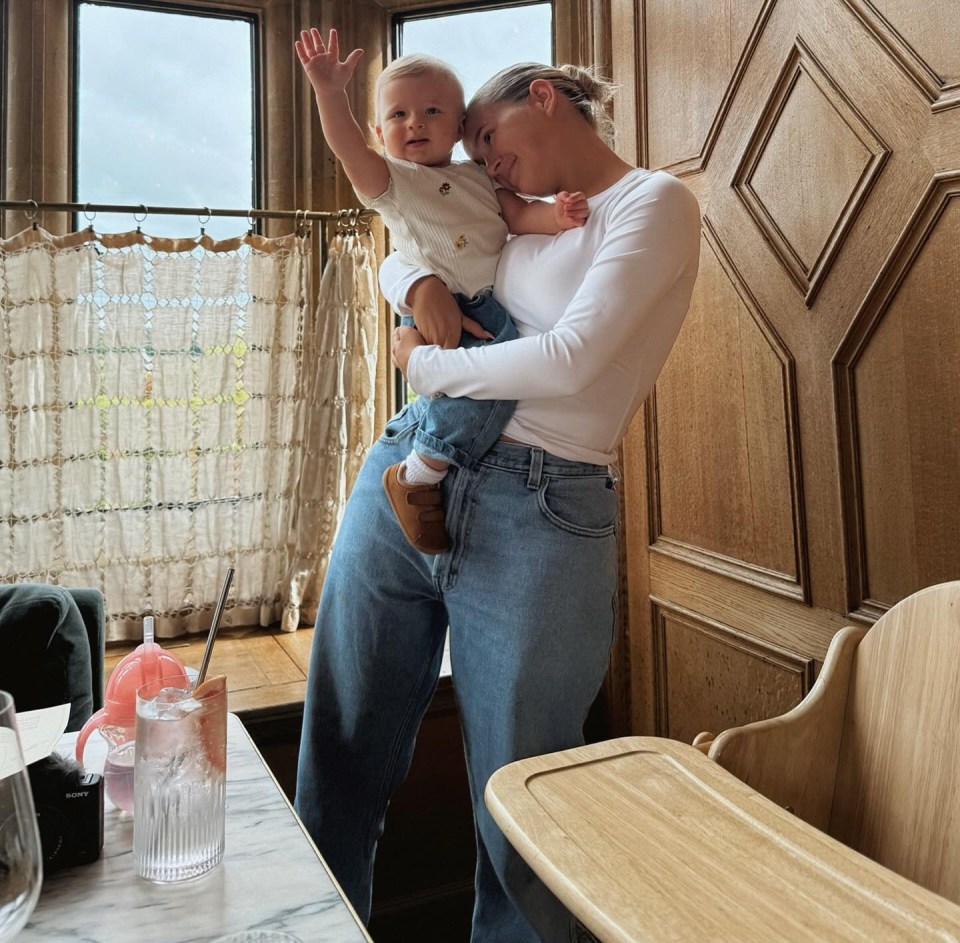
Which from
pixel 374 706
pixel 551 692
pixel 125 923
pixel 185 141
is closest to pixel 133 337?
pixel 185 141

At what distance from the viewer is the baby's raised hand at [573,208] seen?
3.67 feet

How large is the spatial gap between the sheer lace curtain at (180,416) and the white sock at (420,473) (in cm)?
112

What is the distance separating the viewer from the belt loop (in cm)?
110

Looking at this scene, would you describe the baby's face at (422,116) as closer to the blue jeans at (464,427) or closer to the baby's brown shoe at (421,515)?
the blue jeans at (464,427)

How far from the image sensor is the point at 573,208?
1.12 meters

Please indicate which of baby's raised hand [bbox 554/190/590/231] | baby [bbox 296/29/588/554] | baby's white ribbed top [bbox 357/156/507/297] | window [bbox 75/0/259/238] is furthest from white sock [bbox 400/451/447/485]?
window [bbox 75/0/259/238]

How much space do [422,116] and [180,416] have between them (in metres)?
1.24

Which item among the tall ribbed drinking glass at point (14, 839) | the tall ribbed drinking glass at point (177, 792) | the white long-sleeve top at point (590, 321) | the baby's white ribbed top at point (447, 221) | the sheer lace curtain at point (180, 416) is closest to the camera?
the tall ribbed drinking glass at point (14, 839)

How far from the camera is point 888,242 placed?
1.28 meters

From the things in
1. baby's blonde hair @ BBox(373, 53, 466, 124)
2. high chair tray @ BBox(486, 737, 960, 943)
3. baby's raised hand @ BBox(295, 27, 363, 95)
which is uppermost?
baby's blonde hair @ BBox(373, 53, 466, 124)

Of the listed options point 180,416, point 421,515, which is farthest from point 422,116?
point 180,416

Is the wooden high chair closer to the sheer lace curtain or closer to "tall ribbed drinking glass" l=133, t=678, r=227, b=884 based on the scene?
"tall ribbed drinking glass" l=133, t=678, r=227, b=884

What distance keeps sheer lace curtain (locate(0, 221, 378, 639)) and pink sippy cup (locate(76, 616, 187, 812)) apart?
1201 millimetres

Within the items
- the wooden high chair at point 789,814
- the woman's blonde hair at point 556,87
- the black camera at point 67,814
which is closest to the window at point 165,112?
the woman's blonde hair at point 556,87
